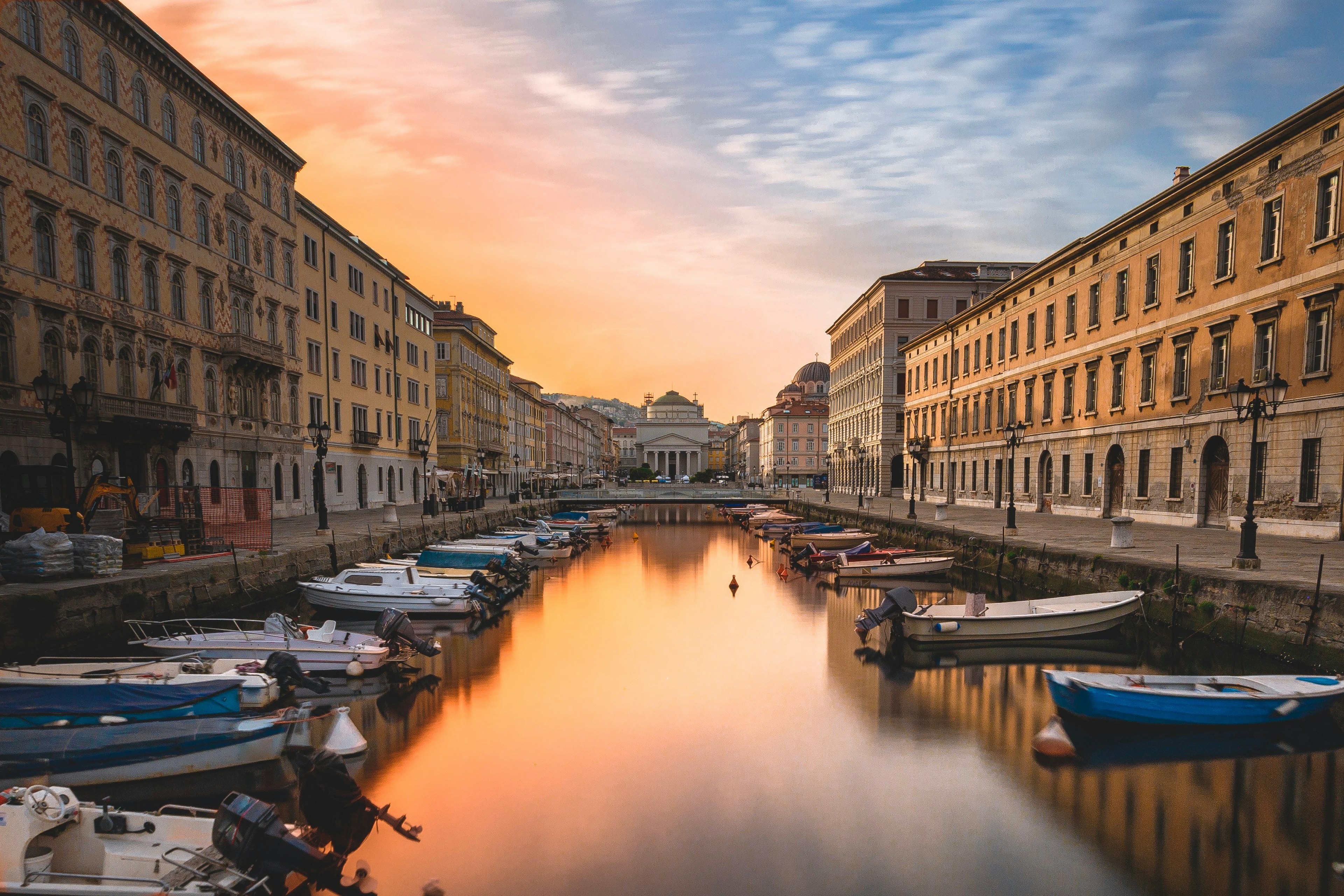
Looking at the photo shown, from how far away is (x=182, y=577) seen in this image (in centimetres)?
1797

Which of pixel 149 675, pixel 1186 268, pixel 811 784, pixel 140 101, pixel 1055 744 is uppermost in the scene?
pixel 140 101

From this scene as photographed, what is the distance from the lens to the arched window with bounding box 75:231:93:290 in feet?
80.4


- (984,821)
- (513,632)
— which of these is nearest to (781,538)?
(513,632)

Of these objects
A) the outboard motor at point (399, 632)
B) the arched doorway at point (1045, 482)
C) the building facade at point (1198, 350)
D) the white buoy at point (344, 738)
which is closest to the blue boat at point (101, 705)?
the white buoy at point (344, 738)

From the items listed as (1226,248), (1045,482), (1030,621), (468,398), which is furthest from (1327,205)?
(468,398)

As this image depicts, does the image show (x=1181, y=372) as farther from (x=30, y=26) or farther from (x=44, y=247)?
(x=30, y=26)

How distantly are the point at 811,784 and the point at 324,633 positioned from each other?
1034cm

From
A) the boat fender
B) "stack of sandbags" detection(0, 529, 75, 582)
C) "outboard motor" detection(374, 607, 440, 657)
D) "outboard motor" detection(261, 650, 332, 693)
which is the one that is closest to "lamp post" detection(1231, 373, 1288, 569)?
the boat fender

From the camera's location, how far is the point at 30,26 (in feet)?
73.9

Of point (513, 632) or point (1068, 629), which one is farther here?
point (513, 632)

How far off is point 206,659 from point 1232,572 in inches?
834

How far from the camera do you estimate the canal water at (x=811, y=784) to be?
7969 millimetres

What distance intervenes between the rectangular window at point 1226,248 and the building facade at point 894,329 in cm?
4057

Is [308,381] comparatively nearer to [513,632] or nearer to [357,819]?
[513,632]
